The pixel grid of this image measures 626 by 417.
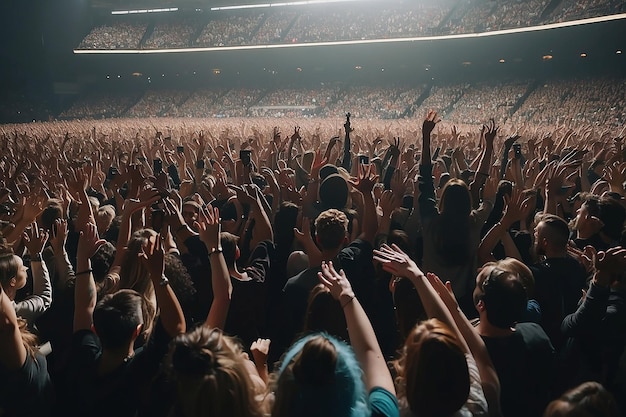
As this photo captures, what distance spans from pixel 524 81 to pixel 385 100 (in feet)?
31.0

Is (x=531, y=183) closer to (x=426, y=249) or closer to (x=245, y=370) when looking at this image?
Answer: (x=426, y=249)

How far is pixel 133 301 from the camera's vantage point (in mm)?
2469

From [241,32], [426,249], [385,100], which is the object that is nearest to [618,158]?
[426,249]

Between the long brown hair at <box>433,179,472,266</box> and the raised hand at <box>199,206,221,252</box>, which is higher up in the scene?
the raised hand at <box>199,206,221,252</box>

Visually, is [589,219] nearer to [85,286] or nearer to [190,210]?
[190,210]

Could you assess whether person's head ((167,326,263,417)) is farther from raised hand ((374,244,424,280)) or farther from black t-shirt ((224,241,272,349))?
black t-shirt ((224,241,272,349))

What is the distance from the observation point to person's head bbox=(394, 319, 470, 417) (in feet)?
6.24

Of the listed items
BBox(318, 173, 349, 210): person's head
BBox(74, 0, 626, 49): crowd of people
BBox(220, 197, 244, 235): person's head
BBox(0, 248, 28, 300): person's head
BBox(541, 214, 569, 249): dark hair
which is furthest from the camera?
BBox(74, 0, 626, 49): crowd of people

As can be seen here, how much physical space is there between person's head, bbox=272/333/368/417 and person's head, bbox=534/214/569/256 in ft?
7.95

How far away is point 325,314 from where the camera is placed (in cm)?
282

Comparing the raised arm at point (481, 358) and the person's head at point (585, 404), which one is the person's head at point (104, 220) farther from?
the person's head at point (585, 404)

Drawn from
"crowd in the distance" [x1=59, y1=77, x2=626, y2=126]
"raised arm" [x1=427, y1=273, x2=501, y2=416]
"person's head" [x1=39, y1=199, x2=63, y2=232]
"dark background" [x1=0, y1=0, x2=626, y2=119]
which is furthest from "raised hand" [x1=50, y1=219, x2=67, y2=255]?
"dark background" [x1=0, y1=0, x2=626, y2=119]

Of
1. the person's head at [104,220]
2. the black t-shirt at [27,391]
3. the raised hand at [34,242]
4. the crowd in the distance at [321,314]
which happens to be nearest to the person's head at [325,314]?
the crowd in the distance at [321,314]

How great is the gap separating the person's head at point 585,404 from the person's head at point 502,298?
29.9 inches
